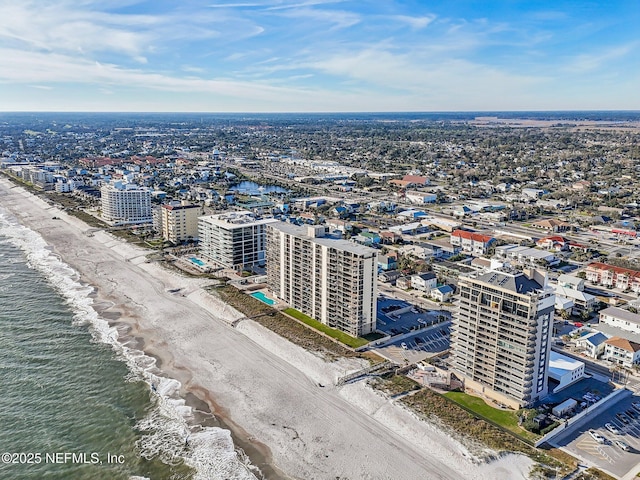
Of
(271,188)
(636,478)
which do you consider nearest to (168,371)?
(636,478)

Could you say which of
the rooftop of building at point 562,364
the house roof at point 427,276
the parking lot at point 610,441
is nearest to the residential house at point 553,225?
the house roof at point 427,276

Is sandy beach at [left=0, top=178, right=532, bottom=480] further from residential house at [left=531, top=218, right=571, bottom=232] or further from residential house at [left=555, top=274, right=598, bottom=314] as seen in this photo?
residential house at [left=531, top=218, right=571, bottom=232]

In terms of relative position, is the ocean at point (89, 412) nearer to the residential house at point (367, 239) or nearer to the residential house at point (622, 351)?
the residential house at point (622, 351)

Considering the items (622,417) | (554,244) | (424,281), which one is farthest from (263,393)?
(554,244)

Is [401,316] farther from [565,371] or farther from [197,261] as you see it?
[197,261]

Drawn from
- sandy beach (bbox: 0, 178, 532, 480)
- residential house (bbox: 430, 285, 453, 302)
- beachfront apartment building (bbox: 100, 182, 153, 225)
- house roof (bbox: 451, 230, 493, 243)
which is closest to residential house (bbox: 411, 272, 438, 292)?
residential house (bbox: 430, 285, 453, 302)
